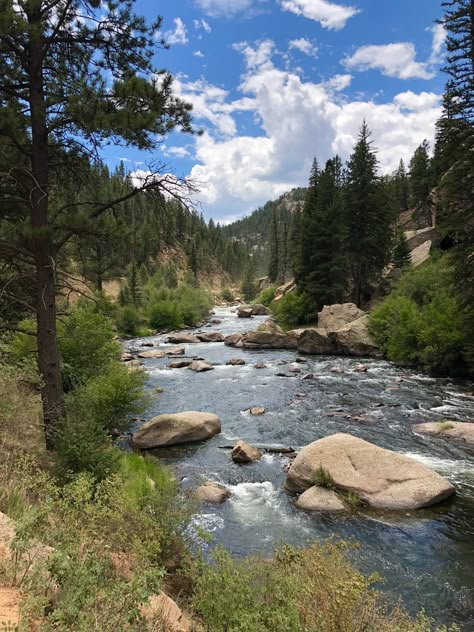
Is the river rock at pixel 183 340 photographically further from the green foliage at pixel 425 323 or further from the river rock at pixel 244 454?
the river rock at pixel 244 454

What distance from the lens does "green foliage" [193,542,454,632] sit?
3.83 m

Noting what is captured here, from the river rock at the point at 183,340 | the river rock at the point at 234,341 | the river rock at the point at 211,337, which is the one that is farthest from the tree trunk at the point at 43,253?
the river rock at the point at 211,337

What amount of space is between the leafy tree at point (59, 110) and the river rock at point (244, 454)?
6.23 m

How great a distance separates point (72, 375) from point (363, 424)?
36.3 ft

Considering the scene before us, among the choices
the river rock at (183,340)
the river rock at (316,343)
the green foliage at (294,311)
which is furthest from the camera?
the green foliage at (294,311)

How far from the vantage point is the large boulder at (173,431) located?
1380 cm

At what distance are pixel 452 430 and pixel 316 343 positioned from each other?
719 inches

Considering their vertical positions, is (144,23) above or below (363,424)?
above

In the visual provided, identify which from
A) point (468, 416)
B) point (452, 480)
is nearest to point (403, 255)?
point (468, 416)

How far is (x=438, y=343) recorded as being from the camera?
76.9 feet

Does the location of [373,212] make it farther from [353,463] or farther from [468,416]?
[353,463]

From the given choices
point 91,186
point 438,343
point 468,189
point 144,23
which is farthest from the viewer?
point 438,343

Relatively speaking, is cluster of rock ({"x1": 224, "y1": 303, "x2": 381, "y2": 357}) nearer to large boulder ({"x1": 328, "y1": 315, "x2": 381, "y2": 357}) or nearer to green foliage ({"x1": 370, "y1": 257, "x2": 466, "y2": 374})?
large boulder ({"x1": 328, "y1": 315, "x2": 381, "y2": 357})

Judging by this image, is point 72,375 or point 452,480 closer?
point 452,480
